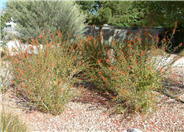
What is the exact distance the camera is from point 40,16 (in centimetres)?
966

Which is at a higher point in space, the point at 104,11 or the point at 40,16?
the point at 40,16

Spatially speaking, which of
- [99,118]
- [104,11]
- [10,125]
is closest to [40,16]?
[104,11]

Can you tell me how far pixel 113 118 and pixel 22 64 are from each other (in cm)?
210

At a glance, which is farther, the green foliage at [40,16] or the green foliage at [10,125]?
the green foliage at [40,16]

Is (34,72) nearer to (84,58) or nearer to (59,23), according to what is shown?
(84,58)

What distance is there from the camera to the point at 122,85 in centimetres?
328

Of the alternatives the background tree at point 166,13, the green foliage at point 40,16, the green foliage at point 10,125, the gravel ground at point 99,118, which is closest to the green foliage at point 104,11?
the green foliage at point 40,16

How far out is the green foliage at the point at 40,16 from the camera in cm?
946

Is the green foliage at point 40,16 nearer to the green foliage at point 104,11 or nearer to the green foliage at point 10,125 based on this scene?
the green foliage at point 104,11

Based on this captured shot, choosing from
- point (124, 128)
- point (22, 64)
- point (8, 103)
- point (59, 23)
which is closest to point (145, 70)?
point (124, 128)

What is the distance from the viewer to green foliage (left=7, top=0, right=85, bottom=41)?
9461 millimetres

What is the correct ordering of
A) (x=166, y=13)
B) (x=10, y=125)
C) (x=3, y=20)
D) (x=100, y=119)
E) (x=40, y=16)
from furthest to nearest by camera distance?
(x=3, y=20)
(x=40, y=16)
(x=166, y=13)
(x=100, y=119)
(x=10, y=125)

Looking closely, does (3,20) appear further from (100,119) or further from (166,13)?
(100,119)

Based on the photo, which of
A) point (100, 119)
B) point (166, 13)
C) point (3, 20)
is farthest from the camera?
point (3, 20)
